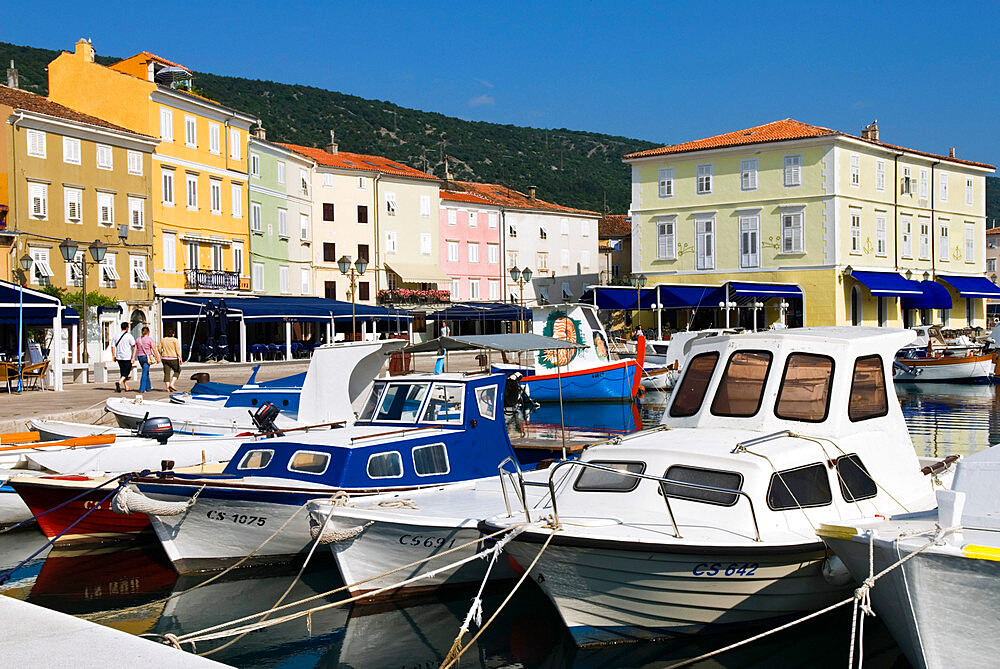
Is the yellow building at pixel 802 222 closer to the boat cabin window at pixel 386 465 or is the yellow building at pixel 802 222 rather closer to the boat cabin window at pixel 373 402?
the boat cabin window at pixel 373 402

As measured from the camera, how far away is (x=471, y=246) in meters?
66.9

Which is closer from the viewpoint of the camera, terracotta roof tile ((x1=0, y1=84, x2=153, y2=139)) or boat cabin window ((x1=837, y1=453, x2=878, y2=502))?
boat cabin window ((x1=837, y1=453, x2=878, y2=502))

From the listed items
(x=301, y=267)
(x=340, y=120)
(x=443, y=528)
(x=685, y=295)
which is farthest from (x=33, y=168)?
(x=340, y=120)

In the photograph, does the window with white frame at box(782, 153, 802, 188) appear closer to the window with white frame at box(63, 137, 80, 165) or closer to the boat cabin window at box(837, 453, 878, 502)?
the window with white frame at box(63, 137, 80, 165)

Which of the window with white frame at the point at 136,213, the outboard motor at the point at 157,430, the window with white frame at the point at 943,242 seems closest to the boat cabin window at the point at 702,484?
the outboard motor at the point at 157,430

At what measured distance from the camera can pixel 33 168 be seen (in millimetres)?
40094

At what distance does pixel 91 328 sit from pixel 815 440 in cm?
3716

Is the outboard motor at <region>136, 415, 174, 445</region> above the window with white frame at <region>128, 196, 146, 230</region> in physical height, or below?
below

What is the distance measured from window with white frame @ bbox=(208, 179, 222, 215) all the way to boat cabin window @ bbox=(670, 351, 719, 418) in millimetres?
41729

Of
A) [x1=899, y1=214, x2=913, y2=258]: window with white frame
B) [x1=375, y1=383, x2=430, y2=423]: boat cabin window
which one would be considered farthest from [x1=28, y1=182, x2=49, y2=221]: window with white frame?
[x1=899, y1=214, x2=913, y2=258]: window with white frame

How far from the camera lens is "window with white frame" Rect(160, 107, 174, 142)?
4619 cm

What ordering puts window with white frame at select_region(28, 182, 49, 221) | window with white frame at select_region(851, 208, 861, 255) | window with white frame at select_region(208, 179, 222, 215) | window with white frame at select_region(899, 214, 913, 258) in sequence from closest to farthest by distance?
window with white frame at select_region(28, 182, 49, 221) → window with white frame at select_region(208, 179, 222, 215) → window with white frame at select_region(851, 208, 861, 255) → window with white frame at select_region(899, 214, 913, 258)

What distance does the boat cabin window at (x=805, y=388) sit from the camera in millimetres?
10617

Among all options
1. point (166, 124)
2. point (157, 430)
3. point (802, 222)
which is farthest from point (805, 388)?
point (802, 222)
